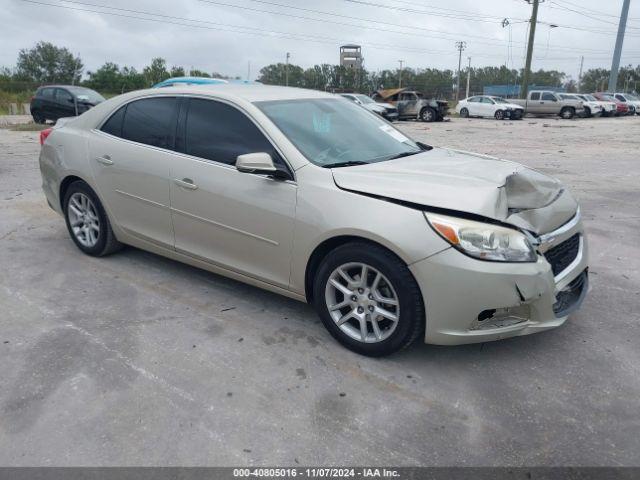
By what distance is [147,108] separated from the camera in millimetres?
4527

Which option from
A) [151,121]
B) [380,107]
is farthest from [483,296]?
[380,107]

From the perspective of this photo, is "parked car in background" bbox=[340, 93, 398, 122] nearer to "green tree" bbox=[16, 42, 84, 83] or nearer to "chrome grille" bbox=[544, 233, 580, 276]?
"chrome grille" bbox=[544, 233, 580, 276]

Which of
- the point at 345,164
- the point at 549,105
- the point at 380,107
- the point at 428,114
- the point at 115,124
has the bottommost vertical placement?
the point at 428,114

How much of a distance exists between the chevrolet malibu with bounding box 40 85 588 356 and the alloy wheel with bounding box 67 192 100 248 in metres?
0.11

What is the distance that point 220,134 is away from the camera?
398cm

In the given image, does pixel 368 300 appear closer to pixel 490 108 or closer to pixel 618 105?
pixel 490 108

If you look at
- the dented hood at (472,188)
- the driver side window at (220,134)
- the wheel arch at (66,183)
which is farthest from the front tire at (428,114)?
the driver side window at (220,134)

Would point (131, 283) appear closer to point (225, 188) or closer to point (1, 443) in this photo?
point (225, 188)

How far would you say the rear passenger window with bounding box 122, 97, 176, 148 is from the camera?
4309mm

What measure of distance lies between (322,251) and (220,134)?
47.8 inches

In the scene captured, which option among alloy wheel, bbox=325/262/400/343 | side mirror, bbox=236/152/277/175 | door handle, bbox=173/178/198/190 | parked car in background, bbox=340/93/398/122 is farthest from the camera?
parked car in background, bbox=340/93/398/122

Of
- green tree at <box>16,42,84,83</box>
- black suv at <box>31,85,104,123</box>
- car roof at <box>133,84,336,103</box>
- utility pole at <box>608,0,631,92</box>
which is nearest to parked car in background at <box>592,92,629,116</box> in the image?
utility pole at <box>608,0,631,92</box>

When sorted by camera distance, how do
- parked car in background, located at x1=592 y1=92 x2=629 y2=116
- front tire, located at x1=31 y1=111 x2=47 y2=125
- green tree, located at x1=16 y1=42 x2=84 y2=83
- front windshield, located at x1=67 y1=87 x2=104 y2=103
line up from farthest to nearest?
green tree, located at x1=16 y1=42 x2=84 y2=83, parked car in background, located at x1=592 y1=92 x2=629 y2=116, front tire, located at x1=31 y1=111 x2=47 y2=125, front windshield, located at x1=67 y1=87 x2=104 y2=103

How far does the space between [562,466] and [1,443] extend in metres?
2.57
